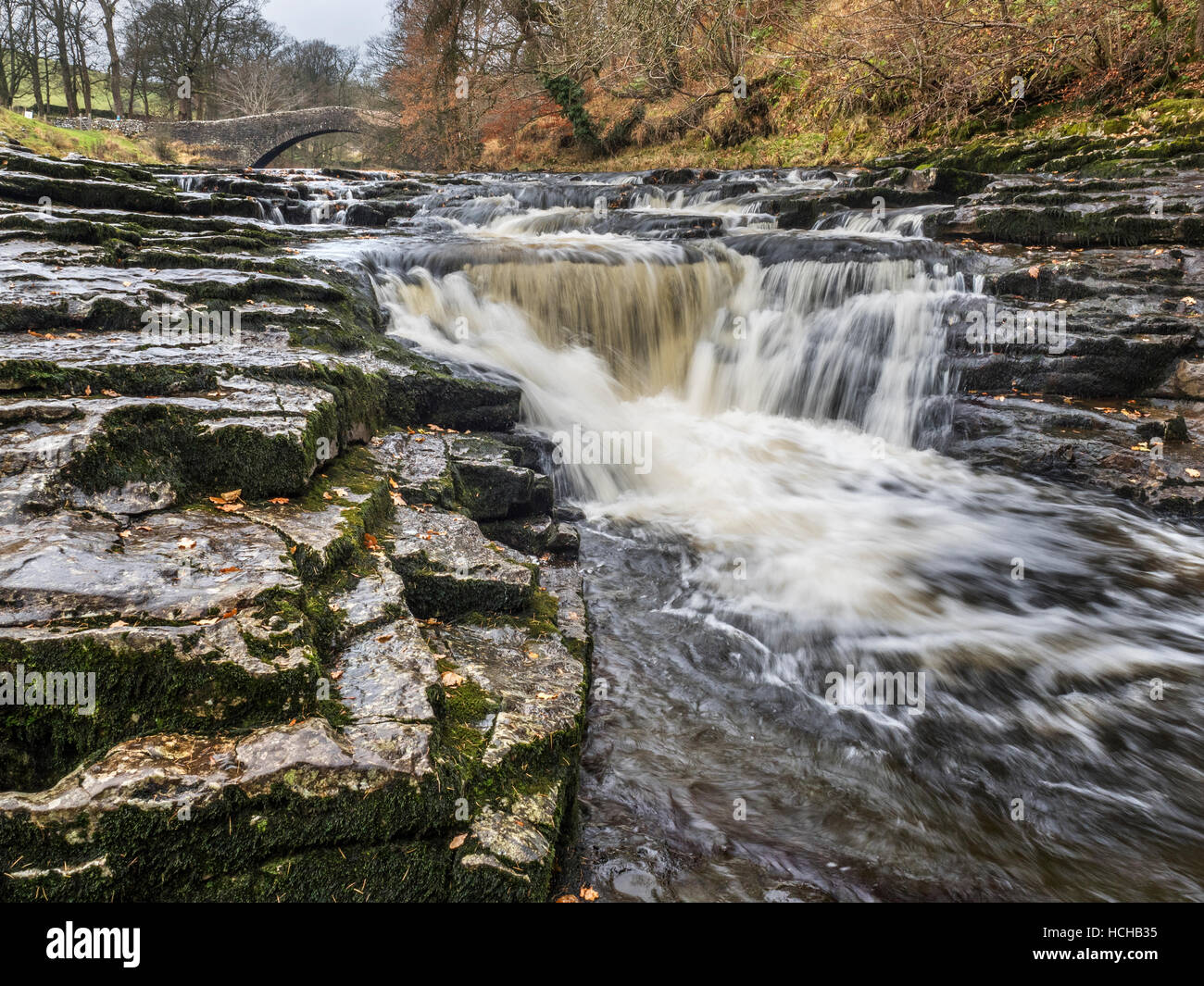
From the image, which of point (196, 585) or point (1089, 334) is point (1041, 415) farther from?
point (196, 585)

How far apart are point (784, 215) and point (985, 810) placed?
1029cm

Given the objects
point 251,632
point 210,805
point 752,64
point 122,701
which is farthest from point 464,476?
point 752,64

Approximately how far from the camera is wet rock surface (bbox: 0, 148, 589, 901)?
222 centimetres

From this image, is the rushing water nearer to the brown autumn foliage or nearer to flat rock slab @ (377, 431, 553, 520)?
flat rock slab @ (377, 431, 553, 520)

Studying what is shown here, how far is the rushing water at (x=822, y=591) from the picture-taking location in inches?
123

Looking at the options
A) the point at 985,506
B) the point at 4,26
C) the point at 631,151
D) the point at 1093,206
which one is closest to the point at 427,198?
the point at 631,151

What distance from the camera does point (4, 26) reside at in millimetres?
31578

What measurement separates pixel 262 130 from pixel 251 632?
38.5 m

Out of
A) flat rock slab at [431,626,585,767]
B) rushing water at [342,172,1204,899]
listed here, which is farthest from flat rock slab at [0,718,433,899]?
rushing water at [342,172,1204,899]

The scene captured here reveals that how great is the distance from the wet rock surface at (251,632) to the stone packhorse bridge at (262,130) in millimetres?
33337

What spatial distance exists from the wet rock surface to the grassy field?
83.6 ft

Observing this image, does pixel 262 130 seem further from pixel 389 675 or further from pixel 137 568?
pixel 389 675

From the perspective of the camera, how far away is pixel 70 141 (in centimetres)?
2738

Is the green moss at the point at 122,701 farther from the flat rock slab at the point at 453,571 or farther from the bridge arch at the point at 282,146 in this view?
the bridge arch at the point at 282,146
